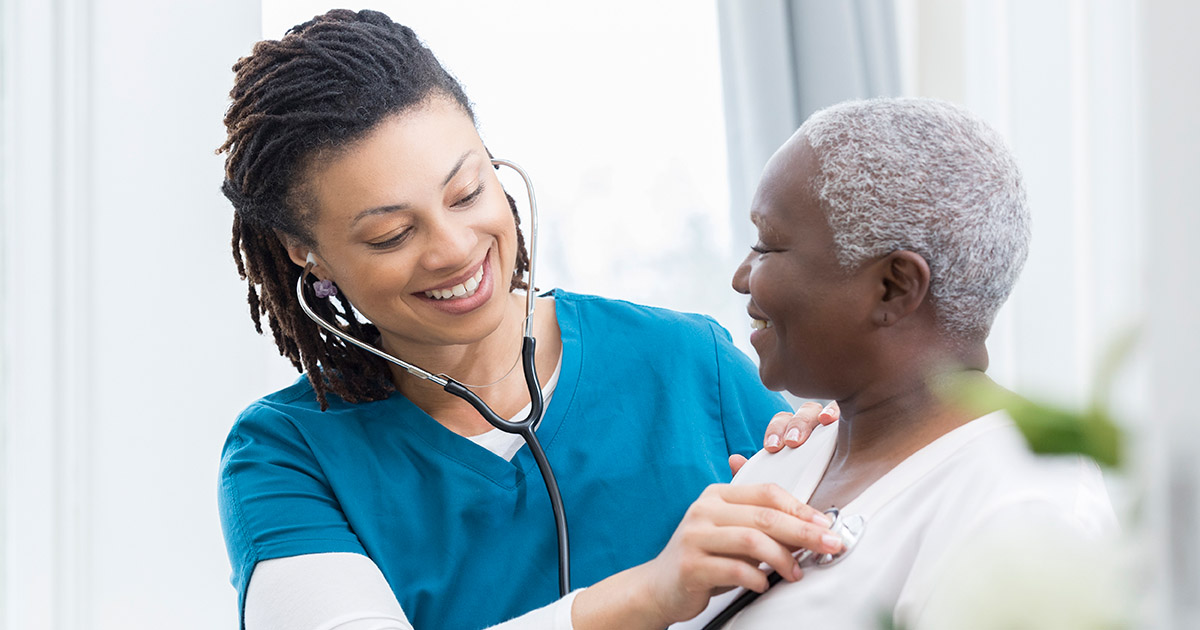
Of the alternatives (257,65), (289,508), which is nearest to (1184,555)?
(289,508)

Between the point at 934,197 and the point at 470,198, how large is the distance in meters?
0.59

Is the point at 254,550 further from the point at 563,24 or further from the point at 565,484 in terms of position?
the point at 563,24

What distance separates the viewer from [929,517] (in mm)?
754

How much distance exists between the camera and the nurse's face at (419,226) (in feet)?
3.85

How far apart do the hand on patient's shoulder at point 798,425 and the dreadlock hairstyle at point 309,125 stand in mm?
537

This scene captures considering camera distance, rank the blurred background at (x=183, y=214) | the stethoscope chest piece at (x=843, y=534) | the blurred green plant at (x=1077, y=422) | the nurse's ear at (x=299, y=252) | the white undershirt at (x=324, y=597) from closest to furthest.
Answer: the blurred green plant at (x=1077, y=422)
the stethoscope chest piece at (x=843, y=534)
the white undershirt at (x=324, y=597)
the nurse's ear at (x=299, y=252)
the blurred background at (x=183, y=214)

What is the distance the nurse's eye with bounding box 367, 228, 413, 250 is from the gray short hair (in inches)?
21.0

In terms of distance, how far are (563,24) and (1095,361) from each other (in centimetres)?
216

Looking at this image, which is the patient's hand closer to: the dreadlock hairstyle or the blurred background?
the dreadlock hairstyle

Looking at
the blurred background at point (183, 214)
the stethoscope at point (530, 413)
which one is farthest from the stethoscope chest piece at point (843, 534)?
the blurred background at point (183, 214)

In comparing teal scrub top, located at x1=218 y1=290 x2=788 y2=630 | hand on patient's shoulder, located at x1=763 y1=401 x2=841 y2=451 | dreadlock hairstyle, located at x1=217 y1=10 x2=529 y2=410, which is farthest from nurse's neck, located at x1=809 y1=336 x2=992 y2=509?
dreadlock hairstyle, located at x1=217 y1=10 x2=529 y2=410

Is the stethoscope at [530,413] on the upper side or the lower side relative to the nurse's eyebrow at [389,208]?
lower

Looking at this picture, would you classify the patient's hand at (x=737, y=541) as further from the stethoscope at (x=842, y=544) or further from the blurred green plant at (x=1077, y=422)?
the blurred green plant at (x=1077, y=422)

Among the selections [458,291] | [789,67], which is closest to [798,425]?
[458,291]
